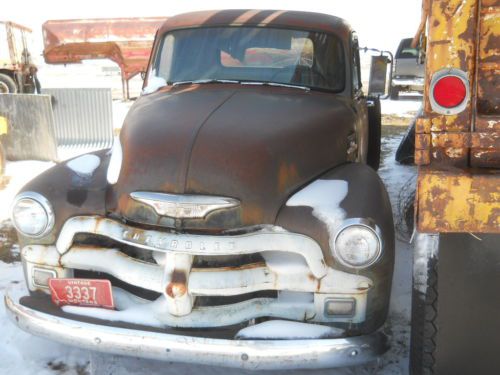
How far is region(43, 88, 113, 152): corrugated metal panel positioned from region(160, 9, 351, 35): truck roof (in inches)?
190

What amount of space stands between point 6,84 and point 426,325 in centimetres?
1765

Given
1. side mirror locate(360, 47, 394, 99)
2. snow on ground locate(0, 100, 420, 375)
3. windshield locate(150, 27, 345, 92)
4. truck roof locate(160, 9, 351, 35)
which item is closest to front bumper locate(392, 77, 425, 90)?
side mirror locate(360, 47, 394, 99)

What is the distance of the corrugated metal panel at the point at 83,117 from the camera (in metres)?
8.48

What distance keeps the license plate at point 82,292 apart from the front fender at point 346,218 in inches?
35.8

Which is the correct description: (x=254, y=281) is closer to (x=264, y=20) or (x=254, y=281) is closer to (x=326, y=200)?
(x=326, y=200)

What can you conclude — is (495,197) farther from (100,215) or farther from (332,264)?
(100,215)

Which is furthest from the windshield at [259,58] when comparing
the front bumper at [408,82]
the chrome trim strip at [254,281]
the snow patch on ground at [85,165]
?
the front bumper at [408,82]

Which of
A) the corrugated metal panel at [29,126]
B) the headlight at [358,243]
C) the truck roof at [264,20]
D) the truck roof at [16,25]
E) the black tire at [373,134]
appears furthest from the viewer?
the truck roof at [16,25]

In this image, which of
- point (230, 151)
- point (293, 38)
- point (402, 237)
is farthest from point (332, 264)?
point (402, 237)

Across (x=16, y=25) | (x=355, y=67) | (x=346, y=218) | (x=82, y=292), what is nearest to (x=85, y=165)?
(x=82, y=292)

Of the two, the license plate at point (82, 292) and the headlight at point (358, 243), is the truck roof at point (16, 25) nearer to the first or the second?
the license plate at point (82, 292)

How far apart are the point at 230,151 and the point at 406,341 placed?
1615 mm

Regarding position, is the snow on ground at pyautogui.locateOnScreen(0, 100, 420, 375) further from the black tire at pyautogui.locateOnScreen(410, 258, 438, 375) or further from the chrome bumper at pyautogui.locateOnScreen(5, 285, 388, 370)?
the chrome bumper at pyautogui.locateOnScreen(5, 285, 388, 370)

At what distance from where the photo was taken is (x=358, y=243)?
227 cm
